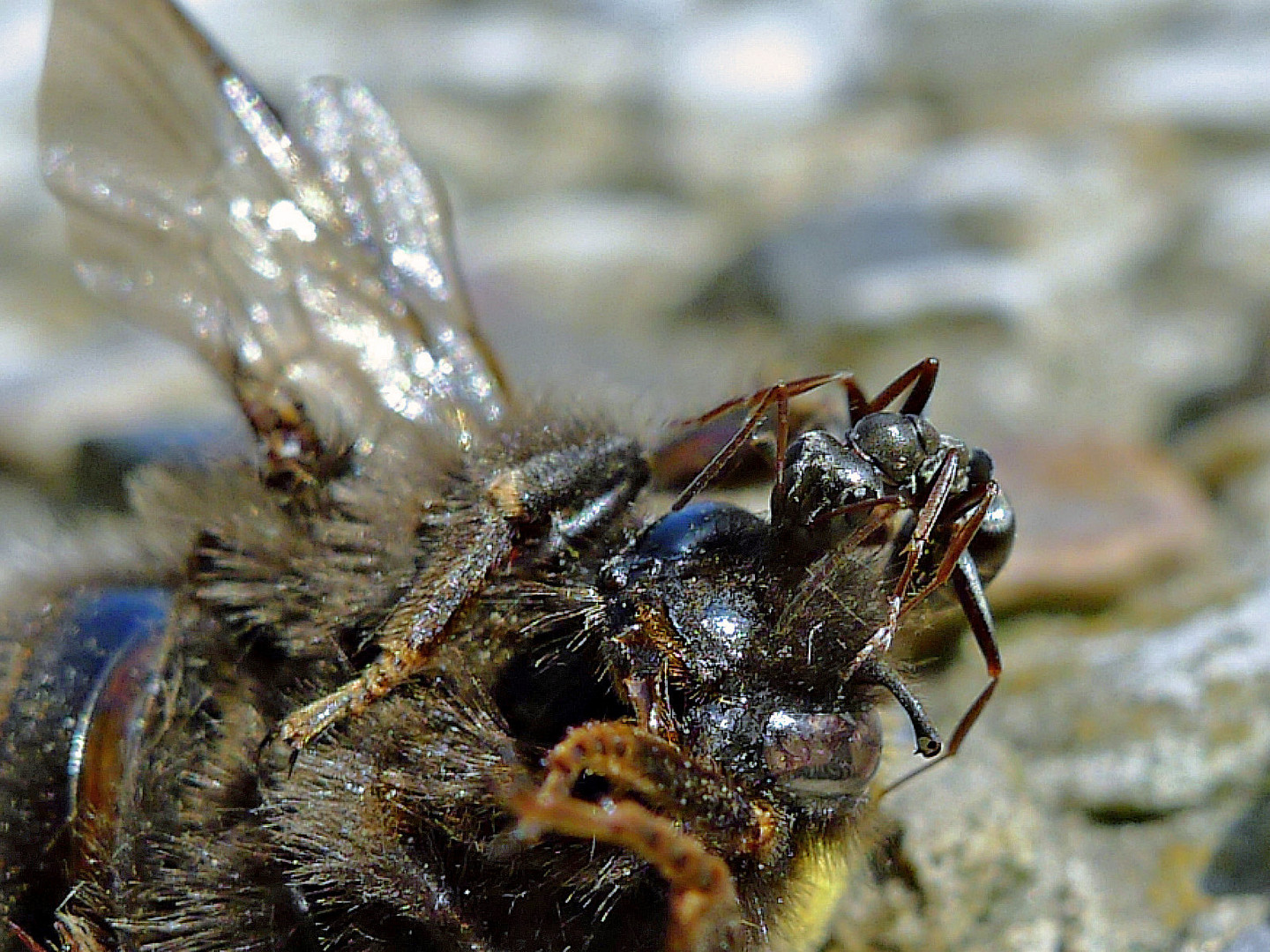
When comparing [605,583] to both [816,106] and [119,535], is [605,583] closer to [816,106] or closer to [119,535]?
[119,535]

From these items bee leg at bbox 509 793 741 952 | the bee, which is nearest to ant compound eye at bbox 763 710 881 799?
the bee

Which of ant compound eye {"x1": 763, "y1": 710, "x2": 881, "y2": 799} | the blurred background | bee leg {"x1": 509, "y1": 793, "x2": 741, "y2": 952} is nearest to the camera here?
bee leg {"x1": 509, "y1": 793, "x2": 741, "y2": 952}

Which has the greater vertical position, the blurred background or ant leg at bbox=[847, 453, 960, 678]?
ant leg at bbox=[847, 453, 960, 678]

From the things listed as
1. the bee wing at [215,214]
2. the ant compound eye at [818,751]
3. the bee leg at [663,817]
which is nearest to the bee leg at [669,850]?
the bee leg at [663,817]

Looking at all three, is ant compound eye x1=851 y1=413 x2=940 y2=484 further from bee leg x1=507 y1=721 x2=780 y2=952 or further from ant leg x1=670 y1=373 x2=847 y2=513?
bee leg x1=507 y1=721 x2=780 y2=952

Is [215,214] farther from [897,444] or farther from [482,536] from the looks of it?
[897,444]

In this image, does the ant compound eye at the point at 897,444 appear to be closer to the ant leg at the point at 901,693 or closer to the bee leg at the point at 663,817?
the ant leg at the point at 901,693

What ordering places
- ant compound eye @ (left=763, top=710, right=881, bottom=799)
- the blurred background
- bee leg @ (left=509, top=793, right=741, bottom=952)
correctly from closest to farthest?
bee leg @ (left=509, top=793, right=741, bottom=952), ant compound eye @ (left=763, top=710, right=881, bottom=799), the blurred background
